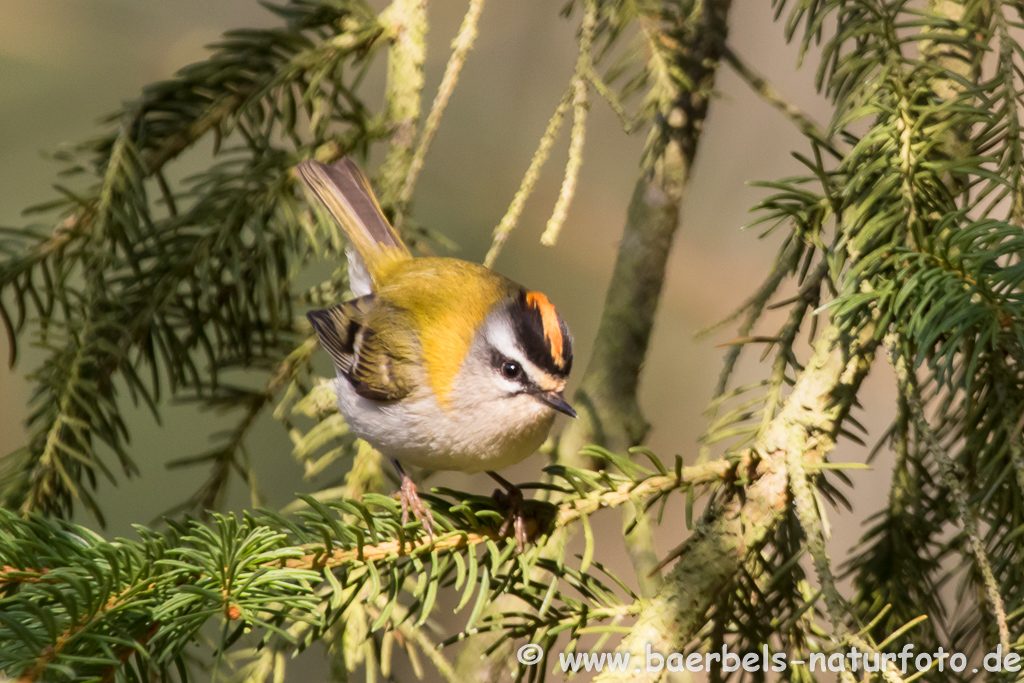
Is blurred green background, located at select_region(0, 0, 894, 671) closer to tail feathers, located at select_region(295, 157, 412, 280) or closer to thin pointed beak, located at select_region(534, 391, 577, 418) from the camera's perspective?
tail feathers, located at select_region(295, 157, 412, 280)

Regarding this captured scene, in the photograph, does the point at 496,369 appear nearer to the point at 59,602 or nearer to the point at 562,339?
the point at 562,339

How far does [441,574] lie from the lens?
2.31 feet

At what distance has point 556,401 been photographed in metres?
0.97

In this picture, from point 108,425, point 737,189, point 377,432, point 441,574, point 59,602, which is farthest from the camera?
point 737,189

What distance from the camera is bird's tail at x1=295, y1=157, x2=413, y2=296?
98 cm

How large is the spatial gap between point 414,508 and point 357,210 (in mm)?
504

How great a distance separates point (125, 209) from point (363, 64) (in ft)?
1.13

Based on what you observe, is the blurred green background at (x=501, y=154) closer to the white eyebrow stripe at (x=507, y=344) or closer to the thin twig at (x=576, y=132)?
the white eyebrow stripe at (x=507, y=344)

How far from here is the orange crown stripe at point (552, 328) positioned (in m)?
1.00

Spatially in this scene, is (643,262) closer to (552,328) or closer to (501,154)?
(552,328)

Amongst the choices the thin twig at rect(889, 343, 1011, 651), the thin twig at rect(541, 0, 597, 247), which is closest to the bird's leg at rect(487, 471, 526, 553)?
the thin twig at rect(541, 0, 597, 247)

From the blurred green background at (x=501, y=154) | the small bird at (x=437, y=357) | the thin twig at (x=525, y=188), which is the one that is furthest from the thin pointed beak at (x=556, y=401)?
the blurred green background at (x=501, y=154)

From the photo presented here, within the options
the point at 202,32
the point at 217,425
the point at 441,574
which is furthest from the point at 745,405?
the point at 202,32

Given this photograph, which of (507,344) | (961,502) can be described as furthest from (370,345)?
(961,502)
